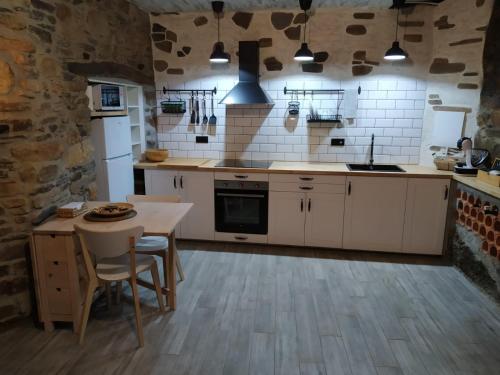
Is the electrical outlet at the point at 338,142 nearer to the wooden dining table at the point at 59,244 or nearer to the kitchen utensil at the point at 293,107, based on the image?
the kitchen utensil at the point at 293,107

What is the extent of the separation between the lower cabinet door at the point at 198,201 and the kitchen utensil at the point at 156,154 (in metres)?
0.39

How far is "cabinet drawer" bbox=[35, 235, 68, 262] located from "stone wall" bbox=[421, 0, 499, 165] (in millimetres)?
3890

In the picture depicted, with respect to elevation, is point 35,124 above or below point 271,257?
above

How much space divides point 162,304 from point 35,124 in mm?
1652

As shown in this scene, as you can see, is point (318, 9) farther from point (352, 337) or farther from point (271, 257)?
point (352, 337)

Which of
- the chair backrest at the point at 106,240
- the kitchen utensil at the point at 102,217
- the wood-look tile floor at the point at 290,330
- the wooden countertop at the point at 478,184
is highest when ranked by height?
the wooden countertop at the point at 478,184

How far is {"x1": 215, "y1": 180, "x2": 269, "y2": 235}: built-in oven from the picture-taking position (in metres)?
4.09

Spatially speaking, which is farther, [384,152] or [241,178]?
[384,152]

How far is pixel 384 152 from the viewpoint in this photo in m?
4.42

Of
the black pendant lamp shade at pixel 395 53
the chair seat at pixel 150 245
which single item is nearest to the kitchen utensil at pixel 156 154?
the chair seat at pixel 150 245

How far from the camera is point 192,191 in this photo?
4.22m

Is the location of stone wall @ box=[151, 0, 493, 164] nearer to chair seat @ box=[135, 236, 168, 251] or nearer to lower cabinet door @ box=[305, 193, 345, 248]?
lower cabinet door @ box=[305, 193, 345, 248]

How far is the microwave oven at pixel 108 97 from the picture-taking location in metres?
3.46

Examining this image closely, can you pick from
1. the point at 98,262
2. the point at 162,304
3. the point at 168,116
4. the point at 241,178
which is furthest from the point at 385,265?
the point at 168,116
